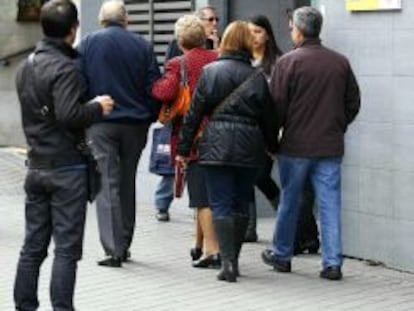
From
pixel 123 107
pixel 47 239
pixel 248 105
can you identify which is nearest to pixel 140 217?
pixel 123 107

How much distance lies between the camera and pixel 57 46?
20.1ft

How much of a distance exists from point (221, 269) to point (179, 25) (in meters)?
1.84

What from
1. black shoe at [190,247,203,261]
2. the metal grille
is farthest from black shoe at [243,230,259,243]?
the metal grille

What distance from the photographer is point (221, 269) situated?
7.79 meters

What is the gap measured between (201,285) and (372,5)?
7.82 ft

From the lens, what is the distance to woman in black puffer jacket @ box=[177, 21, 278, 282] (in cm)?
742

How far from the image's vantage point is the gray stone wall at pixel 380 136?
25.5 feet

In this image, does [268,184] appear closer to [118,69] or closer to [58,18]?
[118,69]

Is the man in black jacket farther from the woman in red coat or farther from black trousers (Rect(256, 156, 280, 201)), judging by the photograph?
black trousers (Rect(256, 156, 280, 201))

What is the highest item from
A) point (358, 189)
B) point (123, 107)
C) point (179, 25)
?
point (179, 25)

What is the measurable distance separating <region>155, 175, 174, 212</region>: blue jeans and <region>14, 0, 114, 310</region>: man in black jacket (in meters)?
3.99

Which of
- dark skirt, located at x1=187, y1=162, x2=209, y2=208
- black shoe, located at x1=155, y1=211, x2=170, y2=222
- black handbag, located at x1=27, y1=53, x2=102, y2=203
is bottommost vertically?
black shoe, located at x1=155, y1=211, x2=170, y2=222

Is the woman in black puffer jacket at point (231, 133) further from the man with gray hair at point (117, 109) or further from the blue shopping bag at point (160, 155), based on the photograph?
the blue shopping bag at point (160, 155)

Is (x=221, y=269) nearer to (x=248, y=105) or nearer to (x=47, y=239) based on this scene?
(x=248, y=105)
